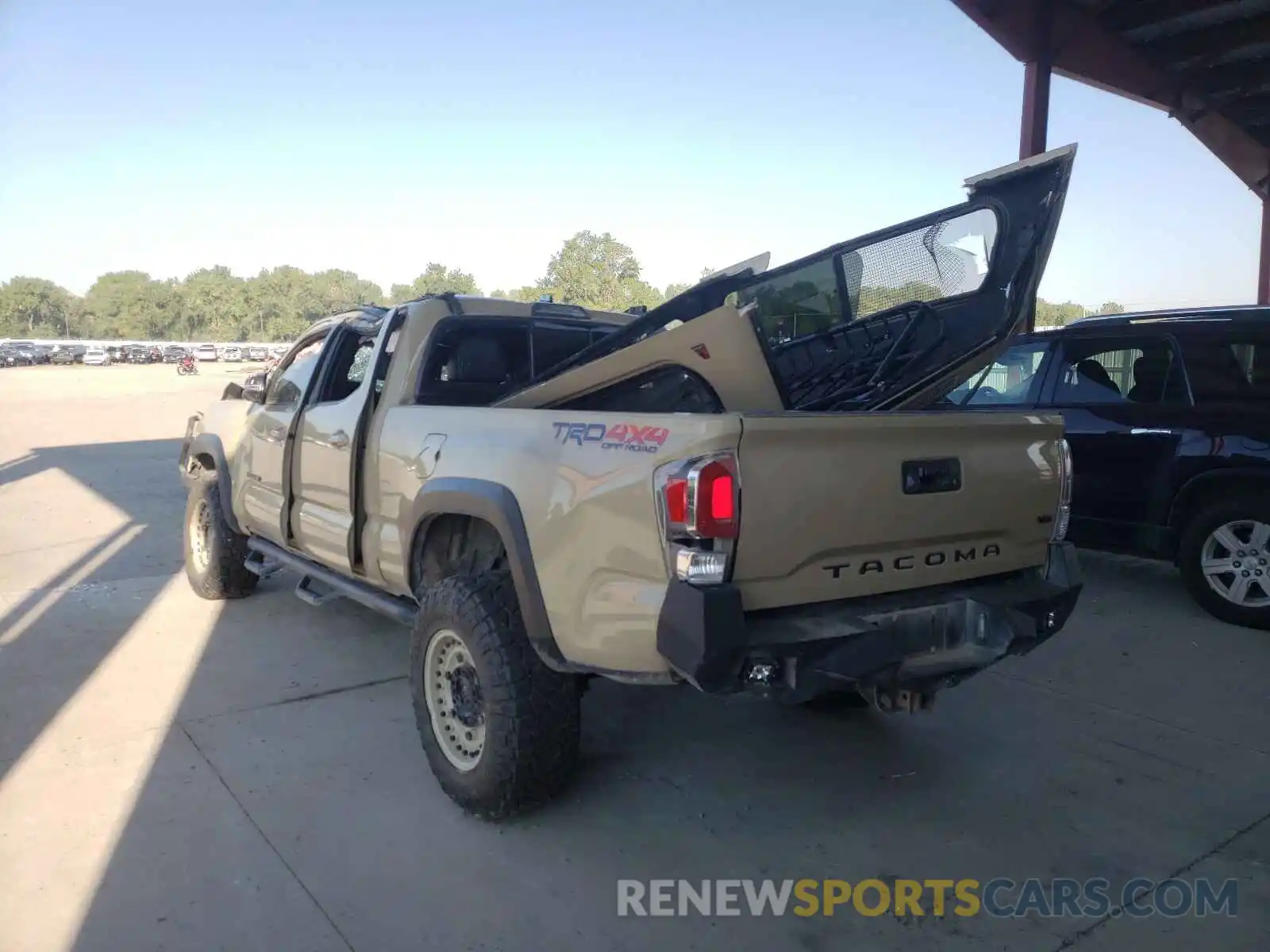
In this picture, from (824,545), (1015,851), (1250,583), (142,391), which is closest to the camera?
(824,545)

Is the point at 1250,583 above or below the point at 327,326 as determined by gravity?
below

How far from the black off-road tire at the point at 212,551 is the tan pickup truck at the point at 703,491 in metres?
1.38

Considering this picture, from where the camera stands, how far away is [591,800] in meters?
3.58

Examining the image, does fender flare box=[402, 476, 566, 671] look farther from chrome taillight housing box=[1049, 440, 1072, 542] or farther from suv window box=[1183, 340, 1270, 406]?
suv window box=[1183, 340, 1270, 406]

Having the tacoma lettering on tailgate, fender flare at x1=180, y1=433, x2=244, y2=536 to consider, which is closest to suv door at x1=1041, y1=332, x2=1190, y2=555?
the tacoma lettering on tailgate

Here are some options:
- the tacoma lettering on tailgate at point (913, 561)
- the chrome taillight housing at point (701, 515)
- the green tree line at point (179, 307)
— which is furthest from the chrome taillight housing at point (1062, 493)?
the green tree line at point (179, 307)

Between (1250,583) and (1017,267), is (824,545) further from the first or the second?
(1250,583)

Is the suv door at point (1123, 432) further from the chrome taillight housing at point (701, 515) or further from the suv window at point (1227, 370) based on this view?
the chrome taillight housing at point (701, 515)

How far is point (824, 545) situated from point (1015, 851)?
1353mm

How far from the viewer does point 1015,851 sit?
323cm

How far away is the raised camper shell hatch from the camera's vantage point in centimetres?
356

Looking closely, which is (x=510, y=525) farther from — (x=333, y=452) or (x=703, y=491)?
(x=333, y=452)

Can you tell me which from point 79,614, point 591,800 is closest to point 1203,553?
point 591,800

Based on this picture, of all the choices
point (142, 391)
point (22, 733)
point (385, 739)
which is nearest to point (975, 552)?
point (385, 739)
